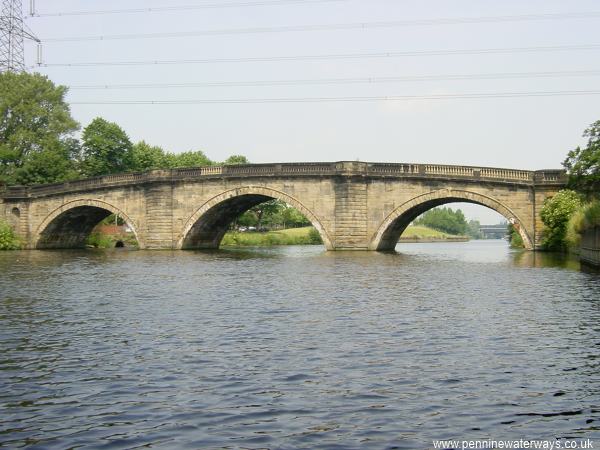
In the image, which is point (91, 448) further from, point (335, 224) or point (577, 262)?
point (335, 224)

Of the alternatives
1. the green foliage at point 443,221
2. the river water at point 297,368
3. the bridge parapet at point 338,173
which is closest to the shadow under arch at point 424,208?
the bridge parapet at point 338,173

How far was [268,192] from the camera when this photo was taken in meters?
46.9

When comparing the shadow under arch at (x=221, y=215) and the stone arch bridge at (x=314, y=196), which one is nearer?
the stone arch bridge at (x=314, y=196)

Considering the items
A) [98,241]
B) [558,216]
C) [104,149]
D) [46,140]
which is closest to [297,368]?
[558,216]

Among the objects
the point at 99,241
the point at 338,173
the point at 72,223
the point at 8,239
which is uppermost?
the point at 338,173

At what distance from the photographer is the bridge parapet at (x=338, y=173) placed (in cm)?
4136

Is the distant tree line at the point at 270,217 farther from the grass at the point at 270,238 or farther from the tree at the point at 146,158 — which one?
the tree at the point at 146,158

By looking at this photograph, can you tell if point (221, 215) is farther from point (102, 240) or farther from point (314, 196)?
point (102, 240)

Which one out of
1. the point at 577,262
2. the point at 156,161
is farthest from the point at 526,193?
the point at 156,161

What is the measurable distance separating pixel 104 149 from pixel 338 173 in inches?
1409

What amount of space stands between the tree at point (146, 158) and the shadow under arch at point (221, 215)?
24.8 metres

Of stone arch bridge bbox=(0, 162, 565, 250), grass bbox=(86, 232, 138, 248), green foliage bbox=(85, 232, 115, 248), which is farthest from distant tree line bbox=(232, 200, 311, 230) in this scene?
stone arch bridge bbox=(0, 162, 565, 250)

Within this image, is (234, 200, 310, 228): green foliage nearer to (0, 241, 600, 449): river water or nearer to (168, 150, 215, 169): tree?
(168, 150, 215, 169): tree

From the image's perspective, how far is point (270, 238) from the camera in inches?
3017
